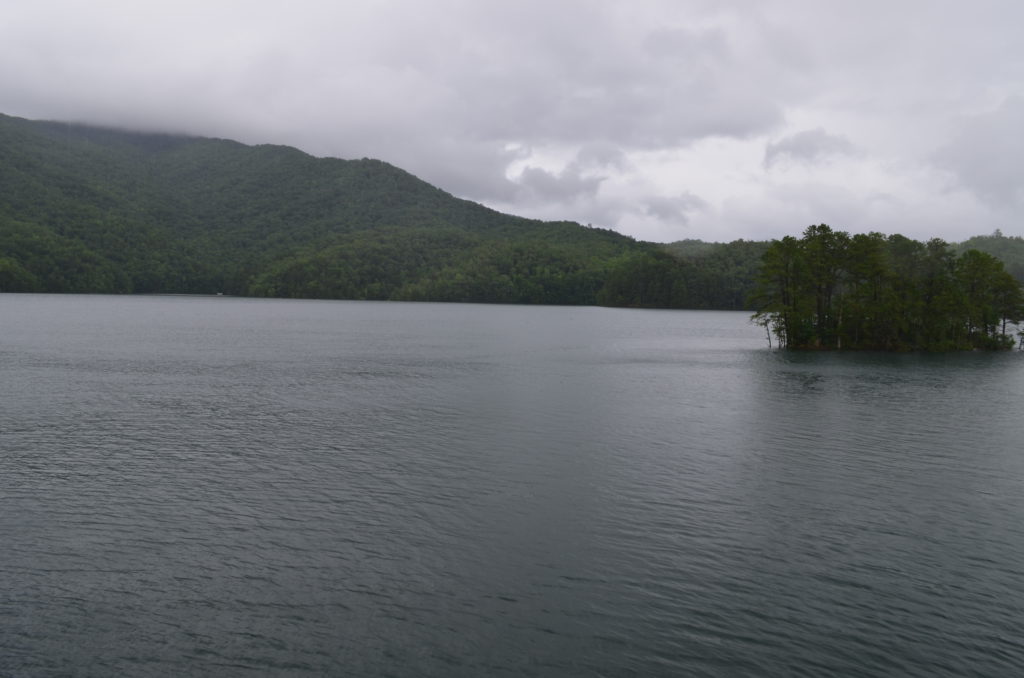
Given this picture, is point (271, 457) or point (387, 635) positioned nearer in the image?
point (387, 635)

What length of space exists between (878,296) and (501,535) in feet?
361

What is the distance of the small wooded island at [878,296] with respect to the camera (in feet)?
359

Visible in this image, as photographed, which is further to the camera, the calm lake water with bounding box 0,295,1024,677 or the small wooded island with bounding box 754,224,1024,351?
the small wooded island with bounding box 754,224,1024,351

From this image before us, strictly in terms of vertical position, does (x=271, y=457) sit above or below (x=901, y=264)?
below

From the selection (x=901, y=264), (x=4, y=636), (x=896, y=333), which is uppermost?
(x=901, y=264)

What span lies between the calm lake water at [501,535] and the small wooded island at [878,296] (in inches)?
2208

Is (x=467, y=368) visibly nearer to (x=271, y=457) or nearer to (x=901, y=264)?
(x=271, y=457)

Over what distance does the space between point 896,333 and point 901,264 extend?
16047 mm

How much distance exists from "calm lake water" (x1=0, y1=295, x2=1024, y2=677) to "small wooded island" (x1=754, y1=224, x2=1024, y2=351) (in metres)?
56.1

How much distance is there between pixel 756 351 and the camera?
364 ft

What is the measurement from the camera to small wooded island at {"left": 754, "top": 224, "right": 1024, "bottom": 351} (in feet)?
359

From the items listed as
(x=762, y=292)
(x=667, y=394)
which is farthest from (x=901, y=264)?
(x=667, y=394)

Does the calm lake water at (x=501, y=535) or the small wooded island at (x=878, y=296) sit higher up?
the small wooded island at (x=878, y=296)

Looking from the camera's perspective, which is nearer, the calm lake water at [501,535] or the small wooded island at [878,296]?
the calm lake water at [501,535]
